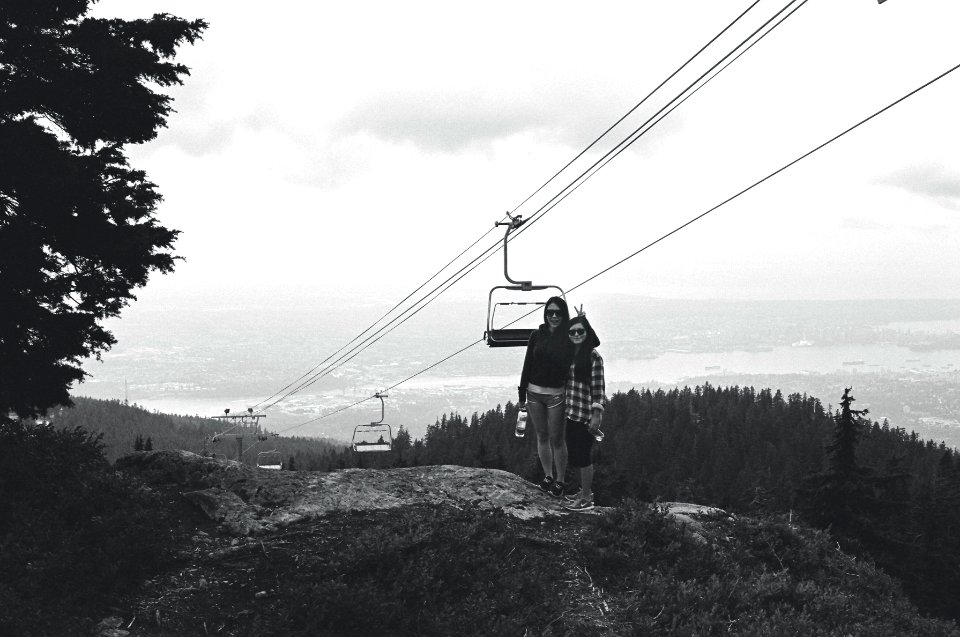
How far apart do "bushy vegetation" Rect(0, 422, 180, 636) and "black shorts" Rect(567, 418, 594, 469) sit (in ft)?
17.3

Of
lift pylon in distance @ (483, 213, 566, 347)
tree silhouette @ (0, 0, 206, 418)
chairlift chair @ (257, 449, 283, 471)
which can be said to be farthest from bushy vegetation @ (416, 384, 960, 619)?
tree silhouette @ (0, 0, 206, 418)

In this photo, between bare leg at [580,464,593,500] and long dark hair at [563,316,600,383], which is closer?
long dark hair at [563,316,600,383]

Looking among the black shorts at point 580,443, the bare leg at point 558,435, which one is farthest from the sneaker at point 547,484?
the black shorts at point 580,443

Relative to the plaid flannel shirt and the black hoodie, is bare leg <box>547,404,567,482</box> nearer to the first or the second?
the plaid flannel shirt

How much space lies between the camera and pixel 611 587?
279 inches

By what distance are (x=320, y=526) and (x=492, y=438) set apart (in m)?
135

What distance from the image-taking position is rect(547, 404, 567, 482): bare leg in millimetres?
9258

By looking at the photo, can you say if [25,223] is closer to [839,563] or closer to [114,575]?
[114,575]

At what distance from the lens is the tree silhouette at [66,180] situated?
9.08m

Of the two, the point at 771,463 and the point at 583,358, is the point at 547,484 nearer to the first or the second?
the point at 583,358

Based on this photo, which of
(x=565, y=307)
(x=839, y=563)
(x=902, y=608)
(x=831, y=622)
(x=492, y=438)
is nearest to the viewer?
(x=831, y=622)

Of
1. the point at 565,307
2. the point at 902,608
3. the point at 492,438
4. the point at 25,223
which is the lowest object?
the point at 492,438

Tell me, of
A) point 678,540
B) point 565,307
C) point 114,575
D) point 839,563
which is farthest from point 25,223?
point 839,563

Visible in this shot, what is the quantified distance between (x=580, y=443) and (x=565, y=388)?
2.65 feet
